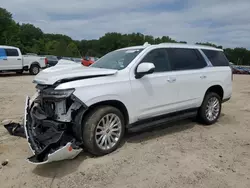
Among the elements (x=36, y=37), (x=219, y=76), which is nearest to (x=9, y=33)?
(x=36, y=37)

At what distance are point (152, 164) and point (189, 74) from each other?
2.29 metres

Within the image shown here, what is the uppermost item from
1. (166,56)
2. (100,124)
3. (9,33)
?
(9,33)

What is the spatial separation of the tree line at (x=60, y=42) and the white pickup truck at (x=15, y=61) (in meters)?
52.1

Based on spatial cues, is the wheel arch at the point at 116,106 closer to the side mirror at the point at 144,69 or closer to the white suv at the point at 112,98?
the white suv at the point at 112,98

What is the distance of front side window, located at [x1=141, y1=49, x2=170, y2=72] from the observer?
482 centimetres

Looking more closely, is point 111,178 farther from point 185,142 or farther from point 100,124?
point 185,142

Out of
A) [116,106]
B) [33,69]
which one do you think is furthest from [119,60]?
[33,69]

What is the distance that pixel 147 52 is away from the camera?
4.80m

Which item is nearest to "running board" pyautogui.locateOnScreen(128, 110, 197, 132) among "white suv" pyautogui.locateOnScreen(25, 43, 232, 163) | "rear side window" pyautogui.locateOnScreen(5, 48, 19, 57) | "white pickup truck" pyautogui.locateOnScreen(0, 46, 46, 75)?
"white suv" pyautogui.locateOnScreen(25, 43, 232, 163)

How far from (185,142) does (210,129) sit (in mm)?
1186

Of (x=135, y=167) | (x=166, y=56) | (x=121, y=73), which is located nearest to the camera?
(x=135, y=167)

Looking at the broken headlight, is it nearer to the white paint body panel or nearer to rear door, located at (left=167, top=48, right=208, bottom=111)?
the white paint body panel

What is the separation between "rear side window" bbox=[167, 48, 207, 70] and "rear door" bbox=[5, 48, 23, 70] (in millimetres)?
13802

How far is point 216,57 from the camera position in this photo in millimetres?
6289
